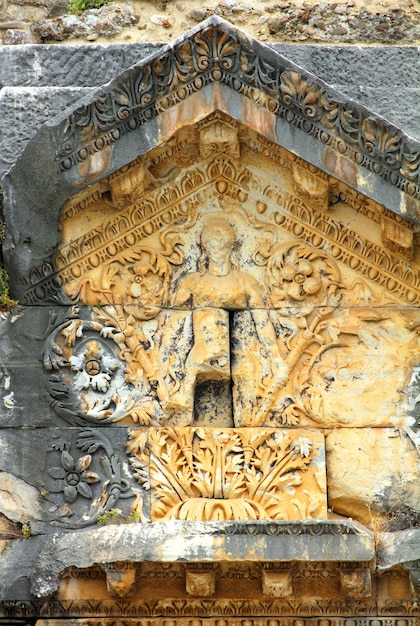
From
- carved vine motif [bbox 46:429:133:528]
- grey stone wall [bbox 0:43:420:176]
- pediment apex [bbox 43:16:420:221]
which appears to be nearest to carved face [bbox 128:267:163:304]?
pediment apex [bbox 43:16:420:221]

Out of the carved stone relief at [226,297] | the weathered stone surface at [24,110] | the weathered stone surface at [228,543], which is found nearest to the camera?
the weathered stone surface at [228,543]

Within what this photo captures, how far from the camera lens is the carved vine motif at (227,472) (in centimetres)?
773

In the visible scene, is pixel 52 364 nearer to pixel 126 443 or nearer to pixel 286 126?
pixel 126 443

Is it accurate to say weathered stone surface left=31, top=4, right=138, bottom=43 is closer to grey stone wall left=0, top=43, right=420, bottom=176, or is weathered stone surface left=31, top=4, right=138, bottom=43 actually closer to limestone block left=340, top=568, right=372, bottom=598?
grey stone wall left=0, top=43, right=420, bottom=176

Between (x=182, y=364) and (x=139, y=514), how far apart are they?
0.81m

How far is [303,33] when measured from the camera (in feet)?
30.1

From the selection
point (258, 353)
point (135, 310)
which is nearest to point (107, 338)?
point (135, 310)

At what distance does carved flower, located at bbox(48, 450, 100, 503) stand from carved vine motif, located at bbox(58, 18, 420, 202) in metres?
1.47

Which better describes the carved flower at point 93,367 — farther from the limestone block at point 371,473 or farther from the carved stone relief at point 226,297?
the limestone block at point 371,473

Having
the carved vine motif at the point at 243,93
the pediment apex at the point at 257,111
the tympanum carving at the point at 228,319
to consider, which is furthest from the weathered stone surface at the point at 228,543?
the carved vine motif at the point at 243,93

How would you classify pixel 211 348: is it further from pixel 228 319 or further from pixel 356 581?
pixel 356 581

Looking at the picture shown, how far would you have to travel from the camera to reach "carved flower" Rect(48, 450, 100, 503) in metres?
7.73

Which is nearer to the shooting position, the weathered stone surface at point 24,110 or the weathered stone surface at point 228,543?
the weathered stone surface at point 228,543

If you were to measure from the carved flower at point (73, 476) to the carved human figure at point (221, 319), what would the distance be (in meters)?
0.53
